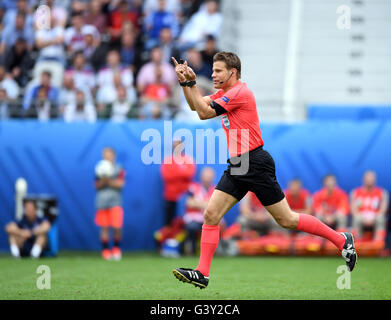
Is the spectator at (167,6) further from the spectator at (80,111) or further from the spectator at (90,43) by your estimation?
the spectator at (80,111)

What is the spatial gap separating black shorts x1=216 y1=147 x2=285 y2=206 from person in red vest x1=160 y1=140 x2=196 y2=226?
253 inches

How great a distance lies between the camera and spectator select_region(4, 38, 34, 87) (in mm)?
16094

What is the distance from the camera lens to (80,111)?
14.5 m

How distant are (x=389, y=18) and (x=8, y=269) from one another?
10105 millimetres

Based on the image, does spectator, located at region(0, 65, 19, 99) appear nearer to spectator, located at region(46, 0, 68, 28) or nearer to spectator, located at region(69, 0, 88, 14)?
spectator, located at region(46, 0, 68, 28)

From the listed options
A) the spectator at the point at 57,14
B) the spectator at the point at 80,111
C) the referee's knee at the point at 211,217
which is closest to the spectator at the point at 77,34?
the spectator at the point at 57,14

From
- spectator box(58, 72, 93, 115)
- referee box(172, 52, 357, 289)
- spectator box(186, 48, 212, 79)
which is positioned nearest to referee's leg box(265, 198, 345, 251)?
referee box(172, 52, 357, 289)

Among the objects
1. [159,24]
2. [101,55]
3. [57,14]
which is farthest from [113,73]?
[57,14]

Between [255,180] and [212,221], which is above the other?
[255,180]

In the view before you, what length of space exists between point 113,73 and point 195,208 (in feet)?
12.4

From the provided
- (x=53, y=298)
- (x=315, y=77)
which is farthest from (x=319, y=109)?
(x=53, y=298)

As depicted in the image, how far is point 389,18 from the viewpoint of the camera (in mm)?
16156

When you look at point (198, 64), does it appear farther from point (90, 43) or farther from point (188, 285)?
point (188, 285)

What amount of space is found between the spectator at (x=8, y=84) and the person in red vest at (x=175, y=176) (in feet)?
13.2
